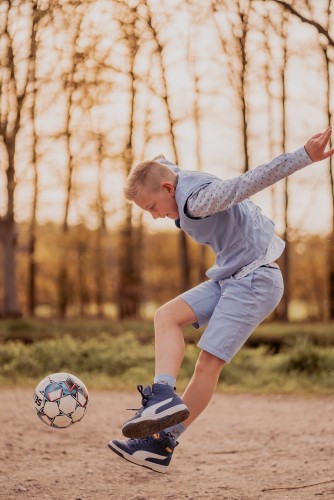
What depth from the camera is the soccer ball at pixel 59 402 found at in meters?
5.32

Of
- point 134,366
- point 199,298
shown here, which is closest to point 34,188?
point 134,366

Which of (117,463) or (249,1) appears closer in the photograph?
(117,463)

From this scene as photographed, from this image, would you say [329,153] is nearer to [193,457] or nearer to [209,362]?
[209,362]

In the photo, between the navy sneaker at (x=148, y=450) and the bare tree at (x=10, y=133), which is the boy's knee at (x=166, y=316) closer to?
the navy sneaker at (x=148, y=450)

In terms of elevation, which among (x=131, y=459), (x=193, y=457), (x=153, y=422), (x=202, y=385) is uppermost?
(x=202, y=385)

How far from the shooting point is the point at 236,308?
4.48m

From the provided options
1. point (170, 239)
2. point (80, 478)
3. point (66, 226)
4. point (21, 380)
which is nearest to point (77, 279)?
point (66, 226)

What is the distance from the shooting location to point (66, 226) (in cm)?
2253

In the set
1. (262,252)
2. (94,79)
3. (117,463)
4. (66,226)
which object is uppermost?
(94,79)

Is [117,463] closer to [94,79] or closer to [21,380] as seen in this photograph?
[21,380]

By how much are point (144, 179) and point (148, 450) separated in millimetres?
1516

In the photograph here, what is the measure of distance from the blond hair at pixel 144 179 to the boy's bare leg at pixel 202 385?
1.01 meters

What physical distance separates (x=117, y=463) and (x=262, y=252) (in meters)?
2.56

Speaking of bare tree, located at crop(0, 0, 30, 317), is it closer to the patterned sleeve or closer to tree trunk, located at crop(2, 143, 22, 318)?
tree trunk, located at crop(2, 143, 22, 318)
